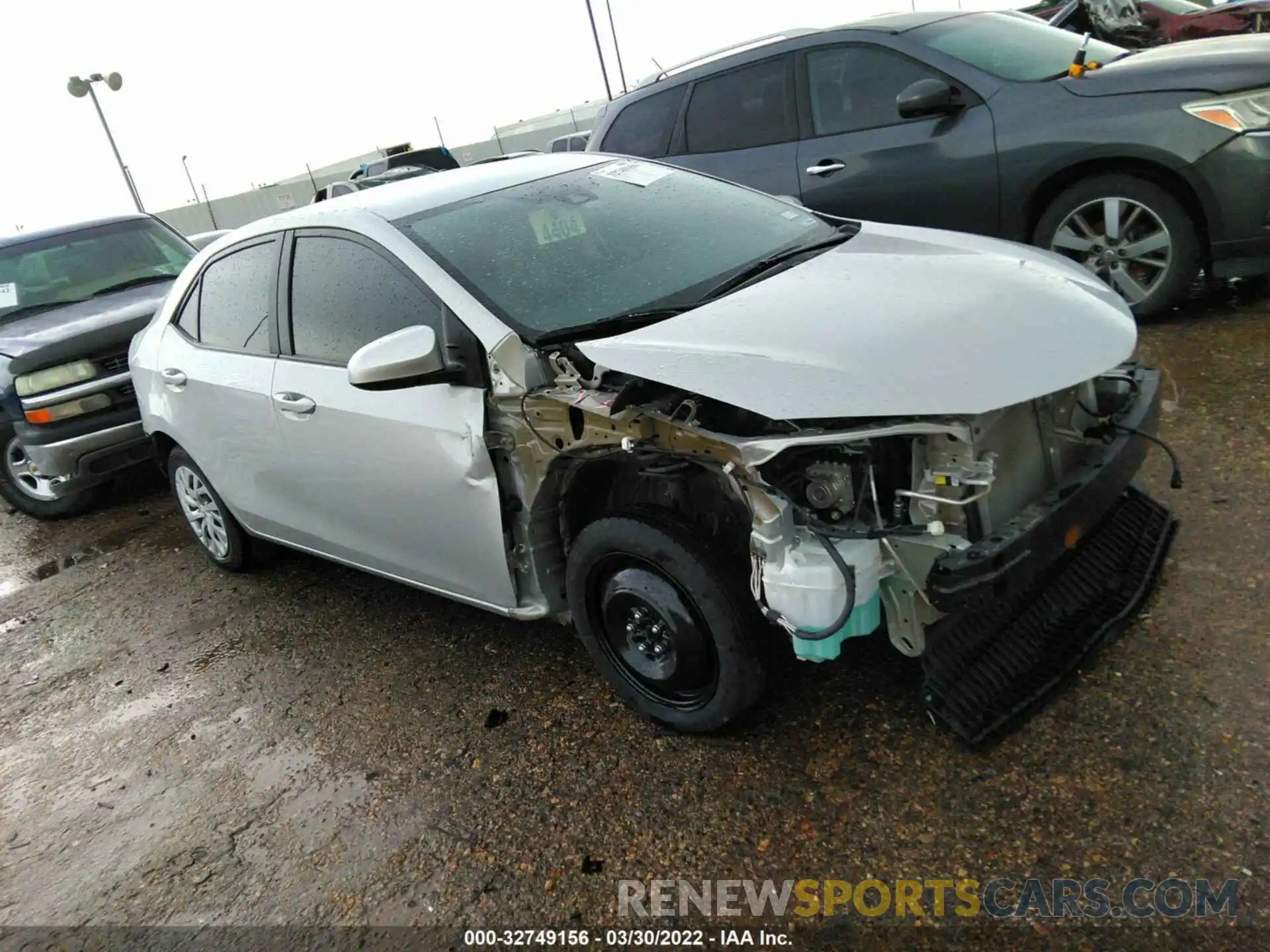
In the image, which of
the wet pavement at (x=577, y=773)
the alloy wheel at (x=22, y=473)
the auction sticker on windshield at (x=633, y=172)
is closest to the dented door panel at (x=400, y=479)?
the wet pavement at (x=577, y=773)

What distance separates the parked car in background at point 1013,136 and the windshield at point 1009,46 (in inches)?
0.5

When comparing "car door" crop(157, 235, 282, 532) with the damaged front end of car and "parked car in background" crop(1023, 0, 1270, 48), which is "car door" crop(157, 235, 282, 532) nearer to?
the damaged front end of car

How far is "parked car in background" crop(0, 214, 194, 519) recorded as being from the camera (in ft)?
18.8

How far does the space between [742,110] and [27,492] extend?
541 cm

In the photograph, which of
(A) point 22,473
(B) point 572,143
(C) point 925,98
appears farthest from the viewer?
(B) point 572,143

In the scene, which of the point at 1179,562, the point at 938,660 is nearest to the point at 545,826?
the point at 938,660

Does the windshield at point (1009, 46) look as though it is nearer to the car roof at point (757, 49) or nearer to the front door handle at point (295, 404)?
the car roof at point (757, 49)

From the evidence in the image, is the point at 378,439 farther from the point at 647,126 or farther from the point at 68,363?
the point at 647,126

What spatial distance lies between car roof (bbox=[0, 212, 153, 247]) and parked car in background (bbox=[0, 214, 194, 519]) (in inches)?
0.5

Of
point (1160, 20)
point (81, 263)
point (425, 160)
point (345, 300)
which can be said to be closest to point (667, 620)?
point (345, 300)

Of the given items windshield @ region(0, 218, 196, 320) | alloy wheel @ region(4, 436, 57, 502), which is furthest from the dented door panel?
windshield @ region(0, 218, 196, 320)

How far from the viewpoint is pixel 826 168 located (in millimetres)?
5406

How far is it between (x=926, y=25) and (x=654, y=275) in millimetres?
3470

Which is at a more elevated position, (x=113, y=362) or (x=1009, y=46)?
(x=1009, y=46)
